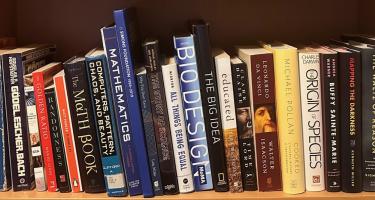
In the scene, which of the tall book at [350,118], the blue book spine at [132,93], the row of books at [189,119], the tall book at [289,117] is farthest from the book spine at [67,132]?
the tall book at [350,118]

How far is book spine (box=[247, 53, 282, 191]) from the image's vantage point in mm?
810

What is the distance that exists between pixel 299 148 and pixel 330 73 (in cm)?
14

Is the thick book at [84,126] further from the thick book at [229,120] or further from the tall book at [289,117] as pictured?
the tall book at [289,117]

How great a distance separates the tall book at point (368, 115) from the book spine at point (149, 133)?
0.36 m

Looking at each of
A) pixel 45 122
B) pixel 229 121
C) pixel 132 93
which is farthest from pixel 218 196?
pixel 45 122

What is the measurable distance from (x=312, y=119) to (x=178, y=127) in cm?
24

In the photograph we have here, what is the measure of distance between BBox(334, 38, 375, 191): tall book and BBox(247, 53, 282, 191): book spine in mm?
149

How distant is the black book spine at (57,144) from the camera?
0.84m

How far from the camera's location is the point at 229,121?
829mm

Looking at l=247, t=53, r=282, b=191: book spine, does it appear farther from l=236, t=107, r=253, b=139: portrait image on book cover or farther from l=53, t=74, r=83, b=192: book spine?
l=53, t=74, r=83, b=192: book spine

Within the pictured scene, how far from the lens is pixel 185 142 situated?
2.76 feet

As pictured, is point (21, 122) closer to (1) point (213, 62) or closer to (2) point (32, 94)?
(2) point (32, 94)

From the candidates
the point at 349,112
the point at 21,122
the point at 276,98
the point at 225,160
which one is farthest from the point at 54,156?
the point at 349,112

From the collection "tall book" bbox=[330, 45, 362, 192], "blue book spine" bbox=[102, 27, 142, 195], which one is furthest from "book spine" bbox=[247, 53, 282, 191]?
"blue book spine" bbox=[102, 27, 142, 195]
